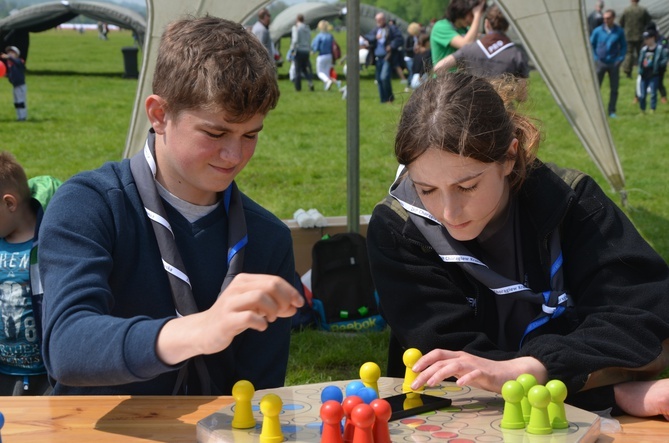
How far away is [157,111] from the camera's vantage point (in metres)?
1.96

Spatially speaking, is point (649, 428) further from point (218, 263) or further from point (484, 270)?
point (218, 263)

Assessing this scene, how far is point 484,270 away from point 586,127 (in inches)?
148

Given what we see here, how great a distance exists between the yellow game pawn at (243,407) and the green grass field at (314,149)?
88 centimetres

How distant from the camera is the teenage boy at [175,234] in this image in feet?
5.41

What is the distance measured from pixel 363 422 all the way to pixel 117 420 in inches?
20.7

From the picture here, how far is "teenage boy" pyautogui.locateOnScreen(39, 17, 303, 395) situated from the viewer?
1.65 meters

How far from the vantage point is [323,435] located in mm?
1400

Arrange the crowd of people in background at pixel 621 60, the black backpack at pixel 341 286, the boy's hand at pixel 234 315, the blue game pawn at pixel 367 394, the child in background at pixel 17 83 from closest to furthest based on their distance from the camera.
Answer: the boy's hand at pixel 234 315, the blue game pawn at pixel 367 394, the black backpack at pixel 341 286, the child in background at pixel 17 83, the crowd of people in background at pixel 621 60

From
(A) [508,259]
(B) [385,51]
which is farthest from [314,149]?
(A) [508,259]

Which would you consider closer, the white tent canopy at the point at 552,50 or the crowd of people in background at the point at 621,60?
the white tent canopy at the point at 552,50

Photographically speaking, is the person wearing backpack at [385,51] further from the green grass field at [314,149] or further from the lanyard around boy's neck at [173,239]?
the lanyard around boy's neck at [173,239]

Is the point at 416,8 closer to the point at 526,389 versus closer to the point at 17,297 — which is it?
the point at 17,297

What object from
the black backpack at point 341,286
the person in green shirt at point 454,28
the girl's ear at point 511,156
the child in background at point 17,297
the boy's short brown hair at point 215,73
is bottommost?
the black backpack at point 341,286

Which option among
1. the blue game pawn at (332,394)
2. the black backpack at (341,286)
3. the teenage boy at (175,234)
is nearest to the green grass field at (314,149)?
the black backpack at (341,286)
